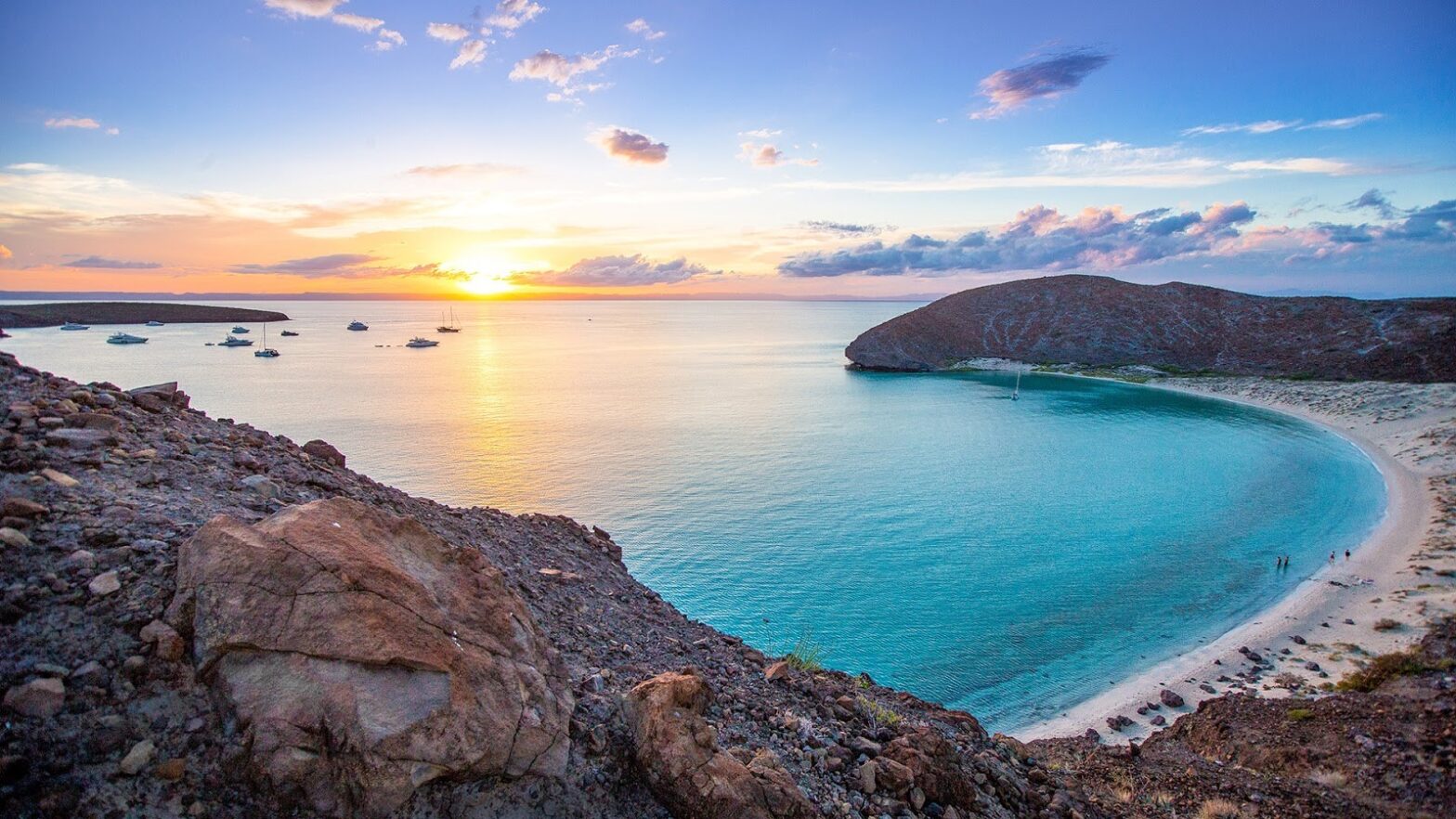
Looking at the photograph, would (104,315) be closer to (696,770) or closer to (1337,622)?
(696,770)

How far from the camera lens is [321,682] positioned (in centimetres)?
543

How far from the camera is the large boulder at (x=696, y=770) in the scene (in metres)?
6.29

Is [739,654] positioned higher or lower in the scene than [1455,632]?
higher

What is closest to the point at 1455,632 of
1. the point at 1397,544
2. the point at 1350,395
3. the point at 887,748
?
the point at 1397,544

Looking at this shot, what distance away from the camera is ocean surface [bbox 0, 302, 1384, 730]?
25.2m

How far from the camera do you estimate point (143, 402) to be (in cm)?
963

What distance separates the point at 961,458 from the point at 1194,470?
1644 cm

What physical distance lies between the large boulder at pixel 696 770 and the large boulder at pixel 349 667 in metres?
0.81

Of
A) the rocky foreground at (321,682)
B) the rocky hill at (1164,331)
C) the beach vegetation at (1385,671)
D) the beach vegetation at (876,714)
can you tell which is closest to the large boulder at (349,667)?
the rocky foreground at (321,682)

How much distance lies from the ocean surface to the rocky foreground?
1413cm

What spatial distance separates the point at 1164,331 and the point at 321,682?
13502 centimetres

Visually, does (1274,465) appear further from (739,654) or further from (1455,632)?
(739,654)

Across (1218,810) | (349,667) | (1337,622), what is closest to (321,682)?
(349,667)

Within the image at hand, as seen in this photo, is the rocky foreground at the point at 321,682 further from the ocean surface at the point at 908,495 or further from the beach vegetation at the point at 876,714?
the ocean surface at the point at 908,495
